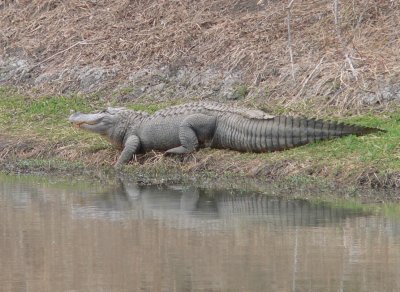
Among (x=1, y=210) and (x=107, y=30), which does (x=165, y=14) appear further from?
(x=1, y=210)

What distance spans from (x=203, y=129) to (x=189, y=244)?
15.7 feet

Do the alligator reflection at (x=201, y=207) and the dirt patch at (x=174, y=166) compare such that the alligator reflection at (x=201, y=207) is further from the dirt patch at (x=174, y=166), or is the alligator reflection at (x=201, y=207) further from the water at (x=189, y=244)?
the dirt patch at (x=174, y=166)

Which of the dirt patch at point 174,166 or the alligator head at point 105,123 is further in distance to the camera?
the alligator head at point 105,123

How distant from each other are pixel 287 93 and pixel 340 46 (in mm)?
1181

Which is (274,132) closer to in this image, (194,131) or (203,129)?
(203,129)

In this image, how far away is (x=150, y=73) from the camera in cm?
1697

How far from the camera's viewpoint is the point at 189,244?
30.0ft

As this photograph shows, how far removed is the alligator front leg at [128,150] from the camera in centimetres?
1389

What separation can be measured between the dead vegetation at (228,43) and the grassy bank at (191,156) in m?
0.66

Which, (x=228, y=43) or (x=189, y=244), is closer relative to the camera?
(x=189, y=244)

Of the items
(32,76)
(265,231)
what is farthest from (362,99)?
(32,76)

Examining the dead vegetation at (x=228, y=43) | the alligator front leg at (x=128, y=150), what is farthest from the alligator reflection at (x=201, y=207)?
the dead vegetation at (x=228, y=43)

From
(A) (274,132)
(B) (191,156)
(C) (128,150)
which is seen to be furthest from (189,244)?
(C) (128,150)

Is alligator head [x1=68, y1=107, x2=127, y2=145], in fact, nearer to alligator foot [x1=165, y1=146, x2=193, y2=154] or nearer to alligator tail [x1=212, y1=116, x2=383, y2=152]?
alligator foot [x1=165, y1=146, x2=193, y2=154]
